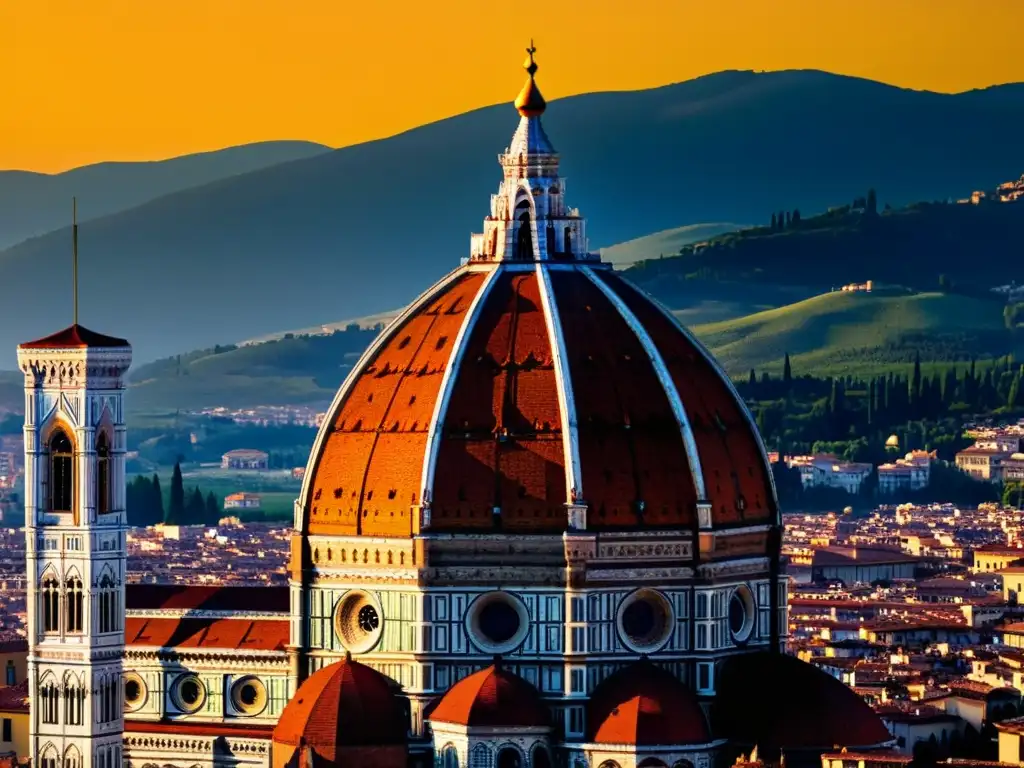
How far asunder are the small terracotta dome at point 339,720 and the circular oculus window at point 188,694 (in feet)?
22.4

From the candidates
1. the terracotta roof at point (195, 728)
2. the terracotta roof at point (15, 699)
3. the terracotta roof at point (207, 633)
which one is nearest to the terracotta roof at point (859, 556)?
the terracotta roof at point (15, 699)

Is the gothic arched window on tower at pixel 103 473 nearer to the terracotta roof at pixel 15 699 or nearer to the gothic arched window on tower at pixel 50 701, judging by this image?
the gothic arched window on tower at pixel 50 701

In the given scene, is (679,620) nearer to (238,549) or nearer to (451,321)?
(451,321)

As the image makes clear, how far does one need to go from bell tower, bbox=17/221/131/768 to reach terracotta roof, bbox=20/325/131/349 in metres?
0.02

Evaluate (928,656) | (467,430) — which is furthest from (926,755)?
(928,656)

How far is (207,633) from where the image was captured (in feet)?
253

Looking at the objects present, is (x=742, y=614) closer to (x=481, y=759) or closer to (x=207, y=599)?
(x=481, y=759)

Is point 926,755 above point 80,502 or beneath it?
beneath

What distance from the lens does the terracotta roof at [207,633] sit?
76.4 metres

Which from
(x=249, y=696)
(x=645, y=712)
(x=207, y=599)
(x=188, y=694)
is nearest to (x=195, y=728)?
(x=188, y=694)

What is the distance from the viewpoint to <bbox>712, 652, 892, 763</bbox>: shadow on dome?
70.0 metres

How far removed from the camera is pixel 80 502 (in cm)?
7362

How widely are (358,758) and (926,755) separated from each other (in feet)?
44.0

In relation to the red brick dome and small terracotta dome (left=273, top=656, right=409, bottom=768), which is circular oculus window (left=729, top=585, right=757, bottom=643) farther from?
small terracotta dome (left=273, top=656, right=409, bottom=768)
